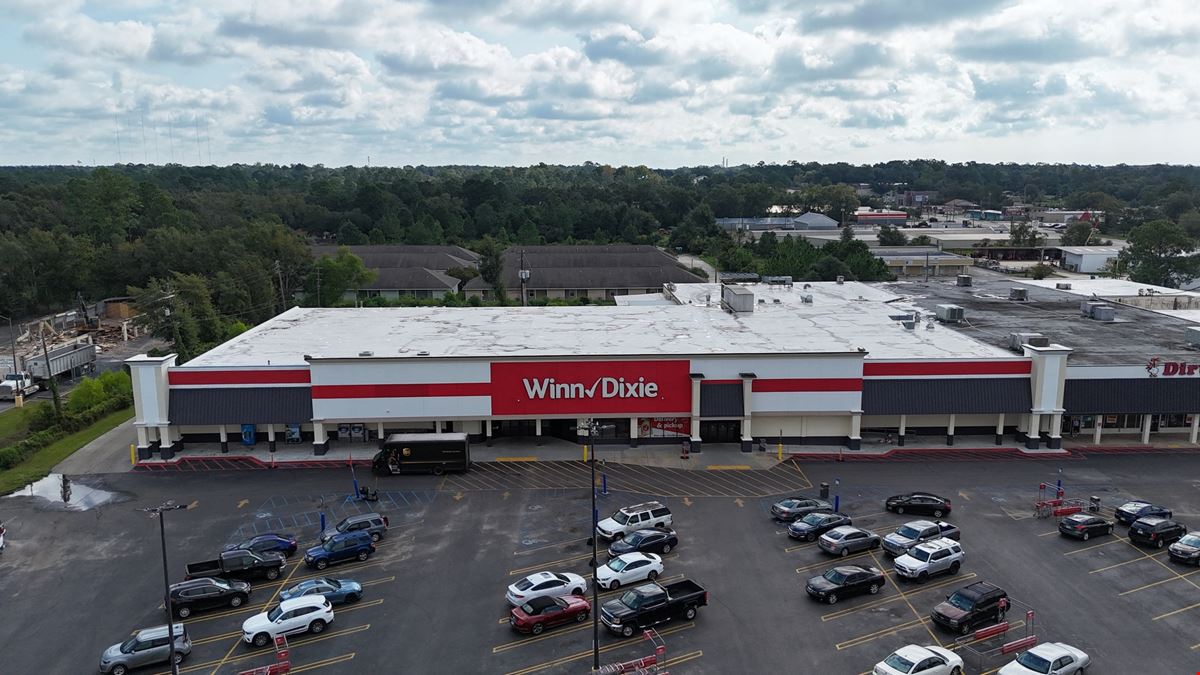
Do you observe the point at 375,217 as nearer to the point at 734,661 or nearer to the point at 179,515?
the point at 179,515

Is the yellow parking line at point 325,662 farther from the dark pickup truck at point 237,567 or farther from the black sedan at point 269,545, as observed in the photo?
the black sedan at point 269,545

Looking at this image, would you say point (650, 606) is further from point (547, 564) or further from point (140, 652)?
point (140, 652)

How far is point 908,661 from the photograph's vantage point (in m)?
24.7

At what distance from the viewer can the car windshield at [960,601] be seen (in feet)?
→ 92.5

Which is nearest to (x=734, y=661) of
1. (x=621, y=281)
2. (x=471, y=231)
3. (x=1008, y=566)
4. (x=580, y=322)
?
(x=1008, y=566)

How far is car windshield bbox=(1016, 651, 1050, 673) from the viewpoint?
80.8 ft

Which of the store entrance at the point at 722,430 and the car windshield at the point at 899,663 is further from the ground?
the store entrance at the point at 722,430

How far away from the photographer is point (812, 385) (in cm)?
4681

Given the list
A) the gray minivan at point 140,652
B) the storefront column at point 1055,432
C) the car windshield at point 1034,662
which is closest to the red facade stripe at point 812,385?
the storefront column at point 1055,432

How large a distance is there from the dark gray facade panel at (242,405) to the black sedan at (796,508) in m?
26.3

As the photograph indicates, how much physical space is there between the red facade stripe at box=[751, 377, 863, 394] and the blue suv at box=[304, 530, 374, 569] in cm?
2318

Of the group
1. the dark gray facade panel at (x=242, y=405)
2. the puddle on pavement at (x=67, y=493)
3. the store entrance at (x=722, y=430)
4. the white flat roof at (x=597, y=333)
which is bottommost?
the puddle on pavement at (x=67, y=493)

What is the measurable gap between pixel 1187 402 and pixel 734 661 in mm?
37427

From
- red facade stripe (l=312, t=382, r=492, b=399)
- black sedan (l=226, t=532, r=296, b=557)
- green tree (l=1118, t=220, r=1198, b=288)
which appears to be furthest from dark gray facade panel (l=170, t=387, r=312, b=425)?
green tree (l=1118, t=220, r=1198, b=288)
